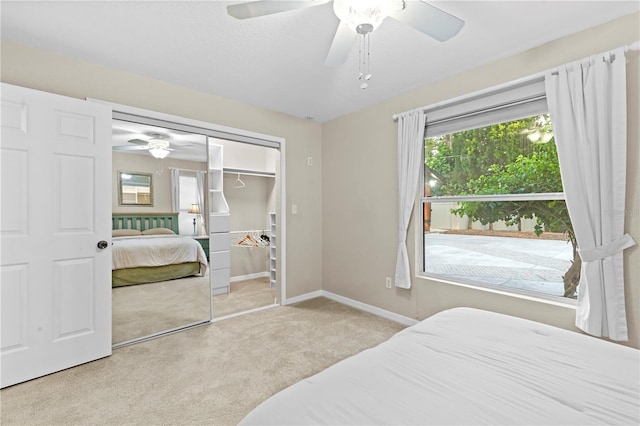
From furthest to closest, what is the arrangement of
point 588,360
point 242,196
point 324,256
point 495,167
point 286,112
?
point 242,196 < point 324,256 < point 286,112 < point 495,167 < point 588,360

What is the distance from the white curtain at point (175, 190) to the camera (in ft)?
9.78

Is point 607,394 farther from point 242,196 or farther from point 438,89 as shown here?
point 242,196

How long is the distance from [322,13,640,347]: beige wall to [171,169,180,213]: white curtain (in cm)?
186

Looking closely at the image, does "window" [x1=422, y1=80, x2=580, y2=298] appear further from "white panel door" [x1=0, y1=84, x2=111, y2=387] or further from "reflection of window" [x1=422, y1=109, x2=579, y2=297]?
"white panel door" [x1=0, y1=84, x2=111, y2=387]

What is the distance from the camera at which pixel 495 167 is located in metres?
2.52

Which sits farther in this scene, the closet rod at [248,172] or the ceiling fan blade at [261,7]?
the closet rod at [248,172]

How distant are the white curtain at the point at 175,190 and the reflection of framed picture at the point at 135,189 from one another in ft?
0.64

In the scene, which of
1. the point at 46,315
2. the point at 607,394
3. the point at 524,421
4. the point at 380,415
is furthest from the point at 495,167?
the point at 46,315

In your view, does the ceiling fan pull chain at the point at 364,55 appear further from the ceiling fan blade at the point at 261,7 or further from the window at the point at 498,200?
the window at the point at 498,200

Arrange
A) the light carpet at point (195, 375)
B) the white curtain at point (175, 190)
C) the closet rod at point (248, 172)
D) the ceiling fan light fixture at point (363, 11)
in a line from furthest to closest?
the closet rod at point (248, 172), the white curtain at point (175, 190), the light carpet at point (195, 375), the ceiling fan light fixture at point (363, 11)

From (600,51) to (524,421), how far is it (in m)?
2.43

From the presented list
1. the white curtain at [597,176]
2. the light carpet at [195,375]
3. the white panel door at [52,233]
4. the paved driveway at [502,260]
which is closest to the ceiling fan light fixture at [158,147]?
the white panel door at [52,233]

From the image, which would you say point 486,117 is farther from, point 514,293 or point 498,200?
point 514,293

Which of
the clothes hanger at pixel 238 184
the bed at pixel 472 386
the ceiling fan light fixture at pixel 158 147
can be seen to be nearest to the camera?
the bed at pixel 472 386
